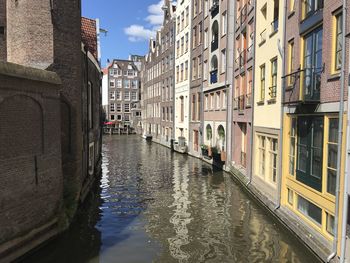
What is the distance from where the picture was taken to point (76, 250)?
10.2m

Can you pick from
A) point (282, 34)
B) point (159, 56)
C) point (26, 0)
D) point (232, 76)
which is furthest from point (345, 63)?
point (159, 56)

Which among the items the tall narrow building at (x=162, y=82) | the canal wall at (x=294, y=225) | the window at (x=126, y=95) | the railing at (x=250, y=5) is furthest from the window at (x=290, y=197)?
the window at (x=126, y=95)

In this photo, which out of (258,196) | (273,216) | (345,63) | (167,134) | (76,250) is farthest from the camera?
(167,134)

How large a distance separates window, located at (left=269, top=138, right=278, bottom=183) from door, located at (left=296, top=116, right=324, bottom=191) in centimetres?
309

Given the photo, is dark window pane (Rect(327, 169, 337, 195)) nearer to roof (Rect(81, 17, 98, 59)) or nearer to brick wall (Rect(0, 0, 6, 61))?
brick wall (Rect(0, 0, 6, 61))

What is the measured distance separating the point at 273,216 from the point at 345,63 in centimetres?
683

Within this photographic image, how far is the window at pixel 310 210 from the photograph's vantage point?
33.9ft

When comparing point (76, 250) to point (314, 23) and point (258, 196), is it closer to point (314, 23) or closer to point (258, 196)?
point (258, 196)

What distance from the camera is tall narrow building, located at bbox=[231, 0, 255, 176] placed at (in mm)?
19469

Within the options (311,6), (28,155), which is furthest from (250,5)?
(28,155)

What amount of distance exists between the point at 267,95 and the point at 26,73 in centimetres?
1059

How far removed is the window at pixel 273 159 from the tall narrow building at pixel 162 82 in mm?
25632

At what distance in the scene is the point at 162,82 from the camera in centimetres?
4991

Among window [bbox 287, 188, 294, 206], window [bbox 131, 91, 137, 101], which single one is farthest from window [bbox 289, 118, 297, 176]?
window [bbox 131, 91, 137, 101]
